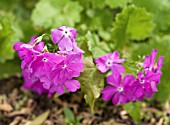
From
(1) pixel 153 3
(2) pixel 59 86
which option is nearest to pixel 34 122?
(2) pixel 59 86

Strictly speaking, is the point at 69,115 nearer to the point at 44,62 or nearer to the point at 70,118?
the point at 70,118

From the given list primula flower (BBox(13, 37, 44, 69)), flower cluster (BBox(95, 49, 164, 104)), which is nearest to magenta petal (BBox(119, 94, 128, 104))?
flower cluster (BBox(95, 49, 164, 104))

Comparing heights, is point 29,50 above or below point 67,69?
above

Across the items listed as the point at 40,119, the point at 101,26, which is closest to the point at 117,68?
the point at 40,119

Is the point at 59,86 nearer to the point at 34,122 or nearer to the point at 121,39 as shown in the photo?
the point at 34,122

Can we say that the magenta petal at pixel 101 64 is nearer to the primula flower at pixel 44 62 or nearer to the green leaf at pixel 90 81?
the green leaf at pixel 90 81
